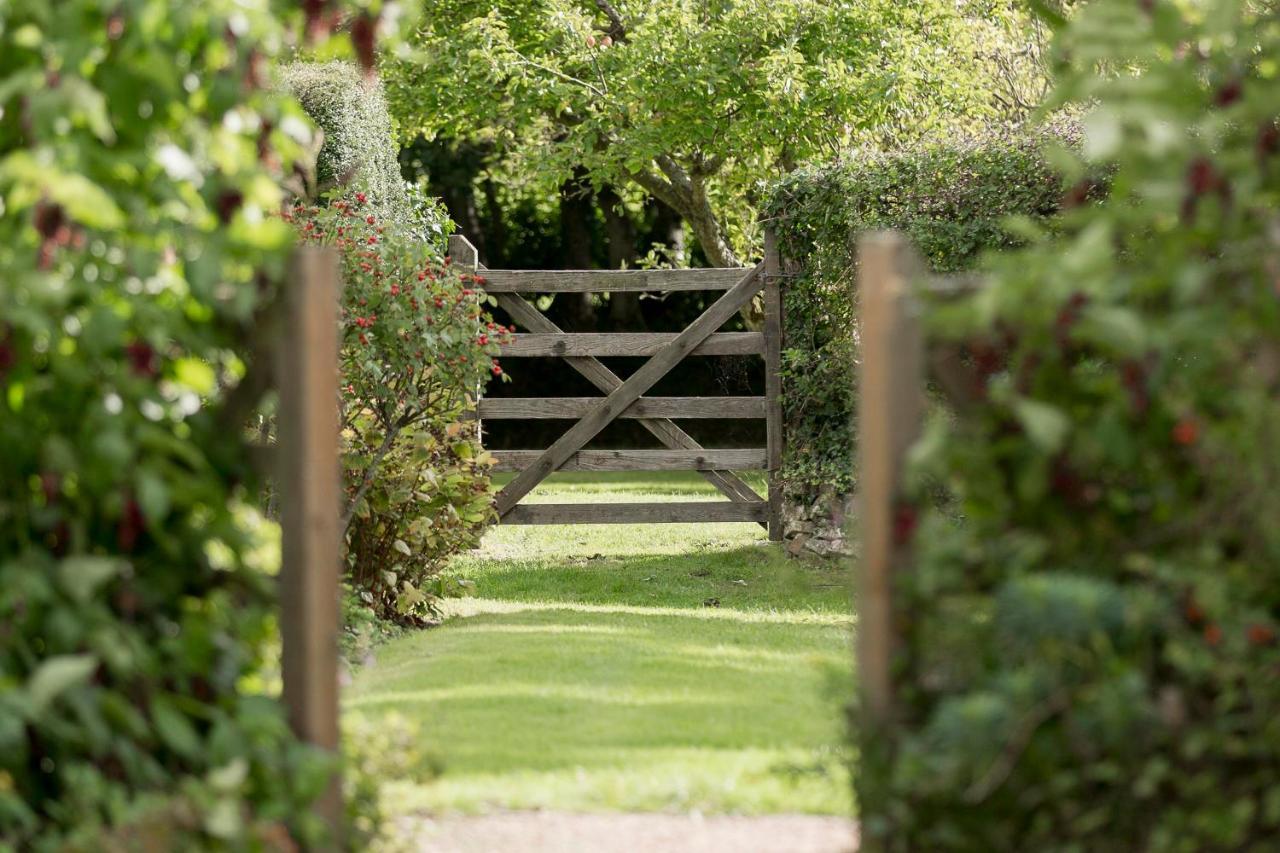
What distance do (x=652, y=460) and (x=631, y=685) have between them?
4.91 metres

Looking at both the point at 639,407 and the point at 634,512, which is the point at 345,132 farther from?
the point at 634,512

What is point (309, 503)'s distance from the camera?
3.08m

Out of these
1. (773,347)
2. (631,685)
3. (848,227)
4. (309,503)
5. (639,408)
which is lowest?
(631,685)

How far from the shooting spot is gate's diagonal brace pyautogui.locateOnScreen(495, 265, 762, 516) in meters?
10.7

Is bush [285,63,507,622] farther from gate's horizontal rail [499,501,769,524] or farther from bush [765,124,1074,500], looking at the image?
bush [765,124,1074,500]

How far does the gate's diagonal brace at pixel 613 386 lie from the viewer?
10758 millimetres

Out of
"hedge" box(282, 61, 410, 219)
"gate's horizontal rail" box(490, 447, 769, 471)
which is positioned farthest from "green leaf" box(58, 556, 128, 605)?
"gate's horizontal rail" box(490, 447, 769, 471)

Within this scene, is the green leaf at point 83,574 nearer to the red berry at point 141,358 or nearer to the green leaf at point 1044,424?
the red berry at point 141,358

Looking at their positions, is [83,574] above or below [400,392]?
below

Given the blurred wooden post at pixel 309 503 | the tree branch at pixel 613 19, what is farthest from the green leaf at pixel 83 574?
the tree branch at pixel 613 19

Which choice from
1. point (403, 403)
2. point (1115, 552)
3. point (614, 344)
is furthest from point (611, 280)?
point (1115, 552)

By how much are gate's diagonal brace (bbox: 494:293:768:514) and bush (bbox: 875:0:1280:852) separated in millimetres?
7679

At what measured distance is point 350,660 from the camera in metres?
6.65

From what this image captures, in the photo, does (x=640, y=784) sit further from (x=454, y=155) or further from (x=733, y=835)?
(x=454, y=155)
